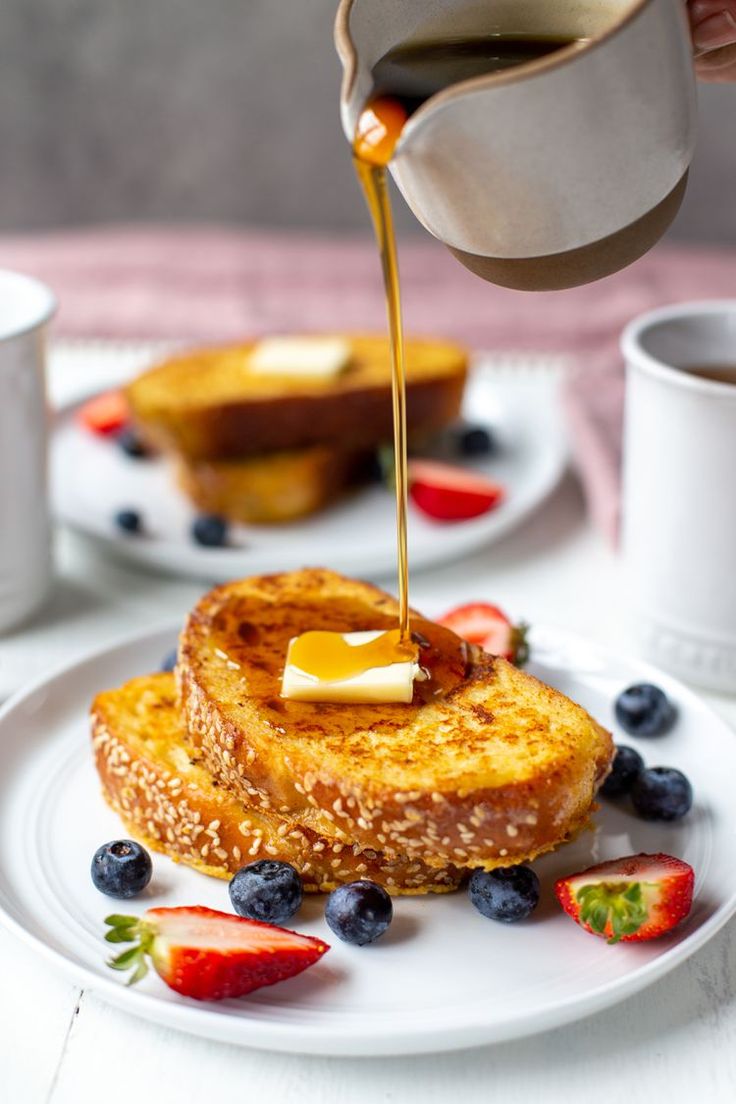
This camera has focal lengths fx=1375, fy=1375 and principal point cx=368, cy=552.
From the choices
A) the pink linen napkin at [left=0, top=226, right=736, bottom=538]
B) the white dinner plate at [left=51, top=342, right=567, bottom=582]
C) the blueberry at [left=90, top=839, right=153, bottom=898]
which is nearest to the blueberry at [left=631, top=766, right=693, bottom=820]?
the blueberry at [left=90, top=839, right=153, bottom=898]

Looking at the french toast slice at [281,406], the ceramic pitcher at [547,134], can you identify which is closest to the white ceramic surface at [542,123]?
the ceramic pitcher at [547,134]

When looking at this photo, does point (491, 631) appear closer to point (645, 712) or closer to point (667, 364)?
point (645, 712)

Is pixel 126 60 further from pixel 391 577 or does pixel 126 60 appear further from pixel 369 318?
pixel 391 577

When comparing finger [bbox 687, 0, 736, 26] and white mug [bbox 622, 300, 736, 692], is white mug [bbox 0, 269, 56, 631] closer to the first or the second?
white mug [bbox 622, 300, 736, 692]

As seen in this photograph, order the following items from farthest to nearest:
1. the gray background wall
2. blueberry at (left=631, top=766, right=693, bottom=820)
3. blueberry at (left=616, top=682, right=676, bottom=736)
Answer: the gray background wall
blueberry at (left=616, top=682, right=676, bottom=736)
blueberry at (left=631, top=766, right=693, bottom=820)

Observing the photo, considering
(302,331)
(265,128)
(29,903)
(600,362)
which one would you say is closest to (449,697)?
(29,903)

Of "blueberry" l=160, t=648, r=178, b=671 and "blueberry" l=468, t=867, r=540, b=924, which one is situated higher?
"blueberry" l=468, t=867, r=540, b=924
